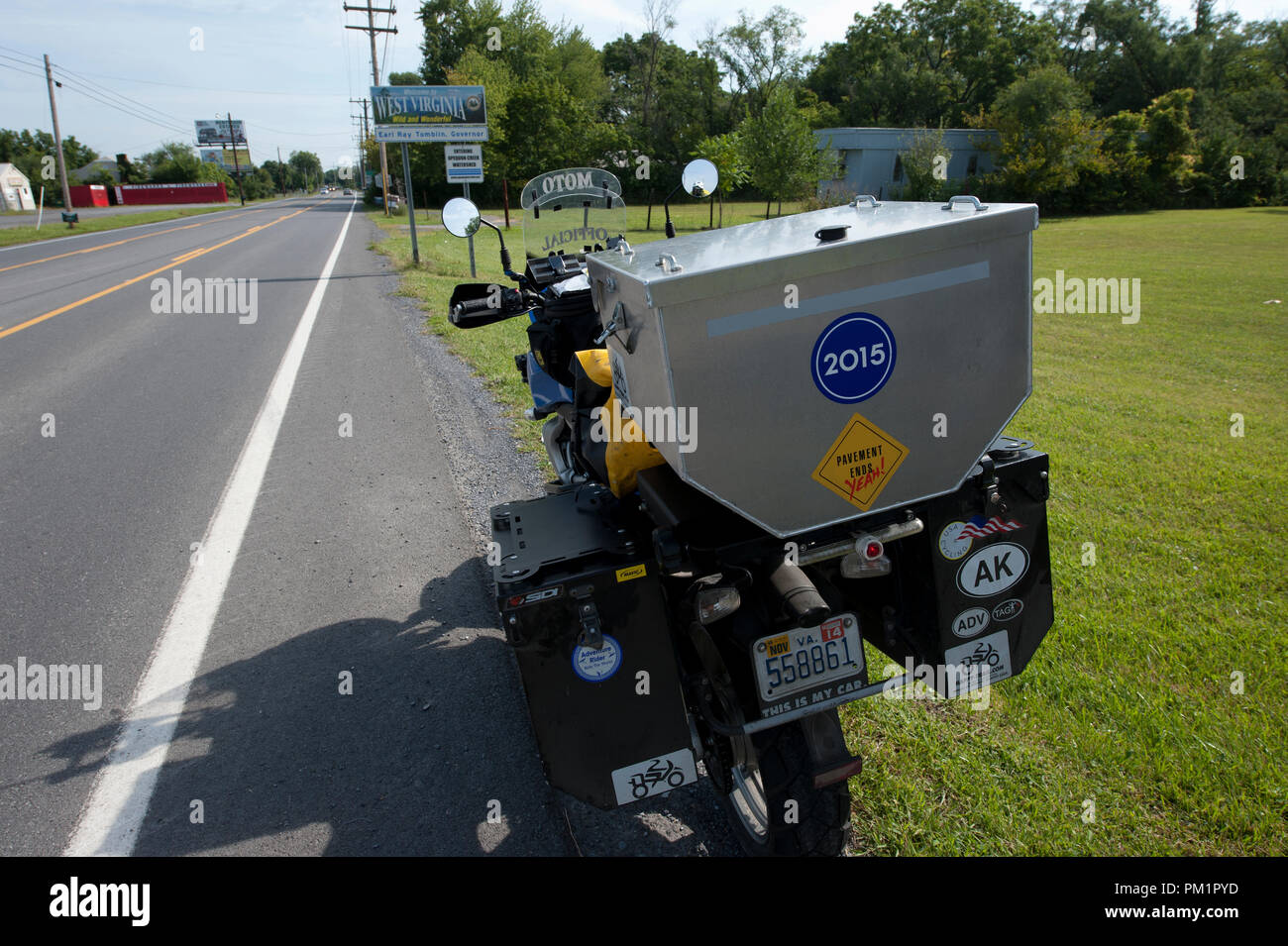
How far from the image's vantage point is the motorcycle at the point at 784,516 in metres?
1.66

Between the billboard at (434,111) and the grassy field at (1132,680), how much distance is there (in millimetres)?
13991

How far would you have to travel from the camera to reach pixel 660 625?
2043mm

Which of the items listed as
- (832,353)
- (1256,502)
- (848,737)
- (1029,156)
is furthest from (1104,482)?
(1029,156)

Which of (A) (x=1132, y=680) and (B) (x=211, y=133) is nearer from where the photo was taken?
(A) (x=1132, y=680)

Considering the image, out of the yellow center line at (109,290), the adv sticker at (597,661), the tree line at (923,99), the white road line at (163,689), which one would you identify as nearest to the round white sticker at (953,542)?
the adv sticker at (597,661)

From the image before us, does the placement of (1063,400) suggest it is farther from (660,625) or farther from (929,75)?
(929,75)

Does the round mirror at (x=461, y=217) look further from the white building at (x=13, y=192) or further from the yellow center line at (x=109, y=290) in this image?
the white building at (x=13, y=192)

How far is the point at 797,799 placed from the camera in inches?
80.6

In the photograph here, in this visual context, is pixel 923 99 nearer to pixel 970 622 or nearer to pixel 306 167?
pixel 970 622

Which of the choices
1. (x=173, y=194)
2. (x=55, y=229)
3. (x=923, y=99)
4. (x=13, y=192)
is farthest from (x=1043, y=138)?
(x=173, y=194)

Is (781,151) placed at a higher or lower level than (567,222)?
higher

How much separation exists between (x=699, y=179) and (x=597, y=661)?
111 inches

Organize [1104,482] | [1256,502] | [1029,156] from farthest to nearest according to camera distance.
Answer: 1. [1029,156]
2. [1104,482]
3. [1256,502]
